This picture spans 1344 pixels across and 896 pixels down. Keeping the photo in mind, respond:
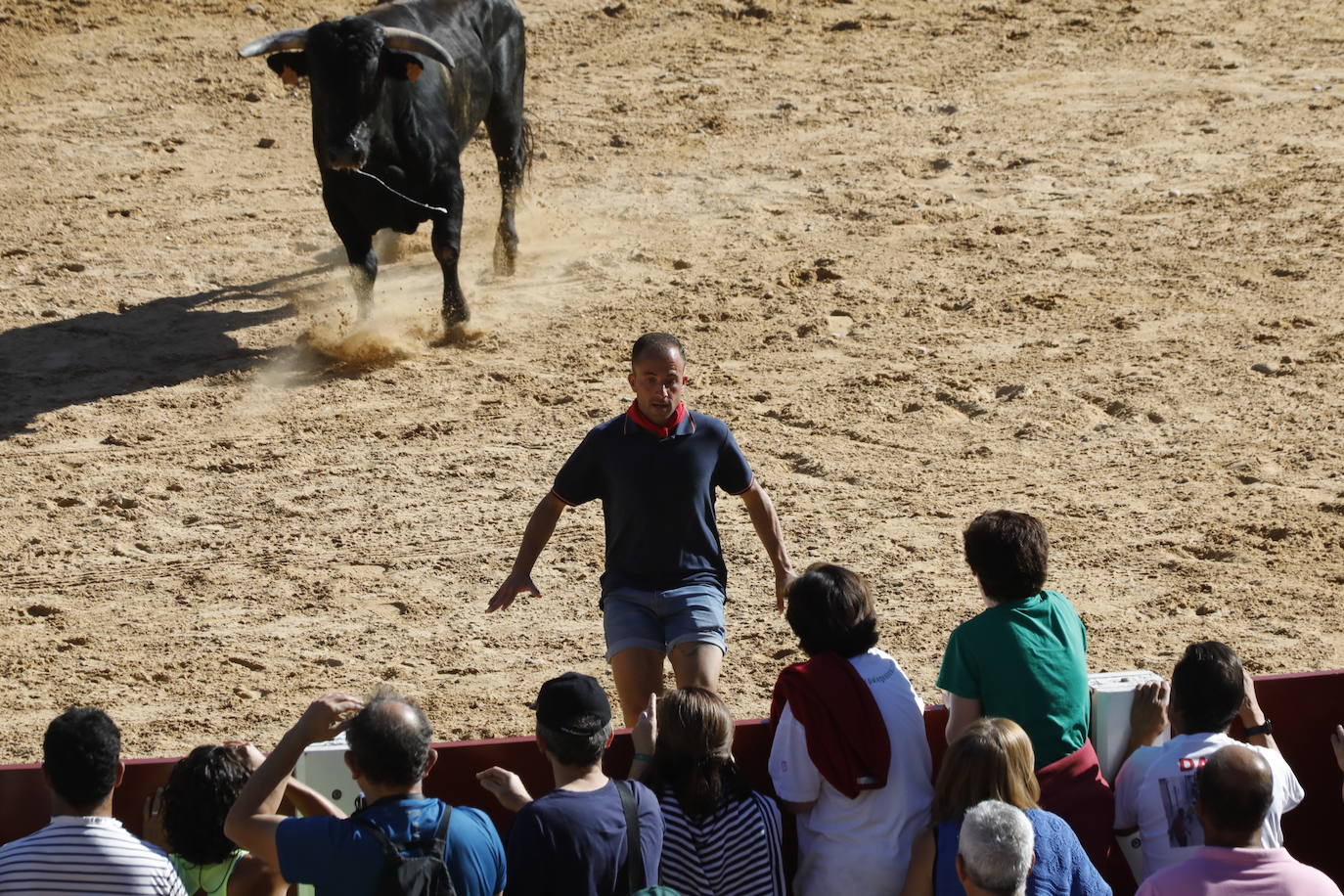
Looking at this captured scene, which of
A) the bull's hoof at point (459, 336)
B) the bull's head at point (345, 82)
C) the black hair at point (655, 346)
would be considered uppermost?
the bull's head at point (345, 82)

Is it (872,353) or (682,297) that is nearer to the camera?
(872,353)

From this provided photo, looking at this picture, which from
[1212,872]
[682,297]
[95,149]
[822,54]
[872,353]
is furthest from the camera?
[822,54]

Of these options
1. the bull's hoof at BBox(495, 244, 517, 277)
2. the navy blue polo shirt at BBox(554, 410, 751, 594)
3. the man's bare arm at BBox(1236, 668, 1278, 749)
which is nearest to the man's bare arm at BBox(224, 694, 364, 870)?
the navy blue polo shirt at BBox(554, 410, 751, 594)

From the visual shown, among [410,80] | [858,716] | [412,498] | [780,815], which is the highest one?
[410,80]

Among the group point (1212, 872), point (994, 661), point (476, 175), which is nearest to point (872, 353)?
point (476, 175)

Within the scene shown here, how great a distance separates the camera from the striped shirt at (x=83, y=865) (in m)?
3.53

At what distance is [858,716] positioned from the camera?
13.5 feet

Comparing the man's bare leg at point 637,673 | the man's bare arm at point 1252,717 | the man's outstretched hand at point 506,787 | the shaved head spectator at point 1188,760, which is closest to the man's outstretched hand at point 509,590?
the man's bare leg at point 637,673

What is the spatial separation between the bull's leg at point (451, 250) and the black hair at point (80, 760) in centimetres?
687

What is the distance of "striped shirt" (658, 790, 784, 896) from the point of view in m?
3.88

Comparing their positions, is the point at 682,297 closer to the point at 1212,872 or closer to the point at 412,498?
the point at 412,498

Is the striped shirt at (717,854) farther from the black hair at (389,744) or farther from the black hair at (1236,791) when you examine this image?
the black hair at (1236,791)

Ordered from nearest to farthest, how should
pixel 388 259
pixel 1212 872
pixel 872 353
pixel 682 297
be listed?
pixel 1212 872, pixel 872 353, pixel 682 297, pixel 388 259

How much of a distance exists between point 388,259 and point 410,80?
7.12ft
